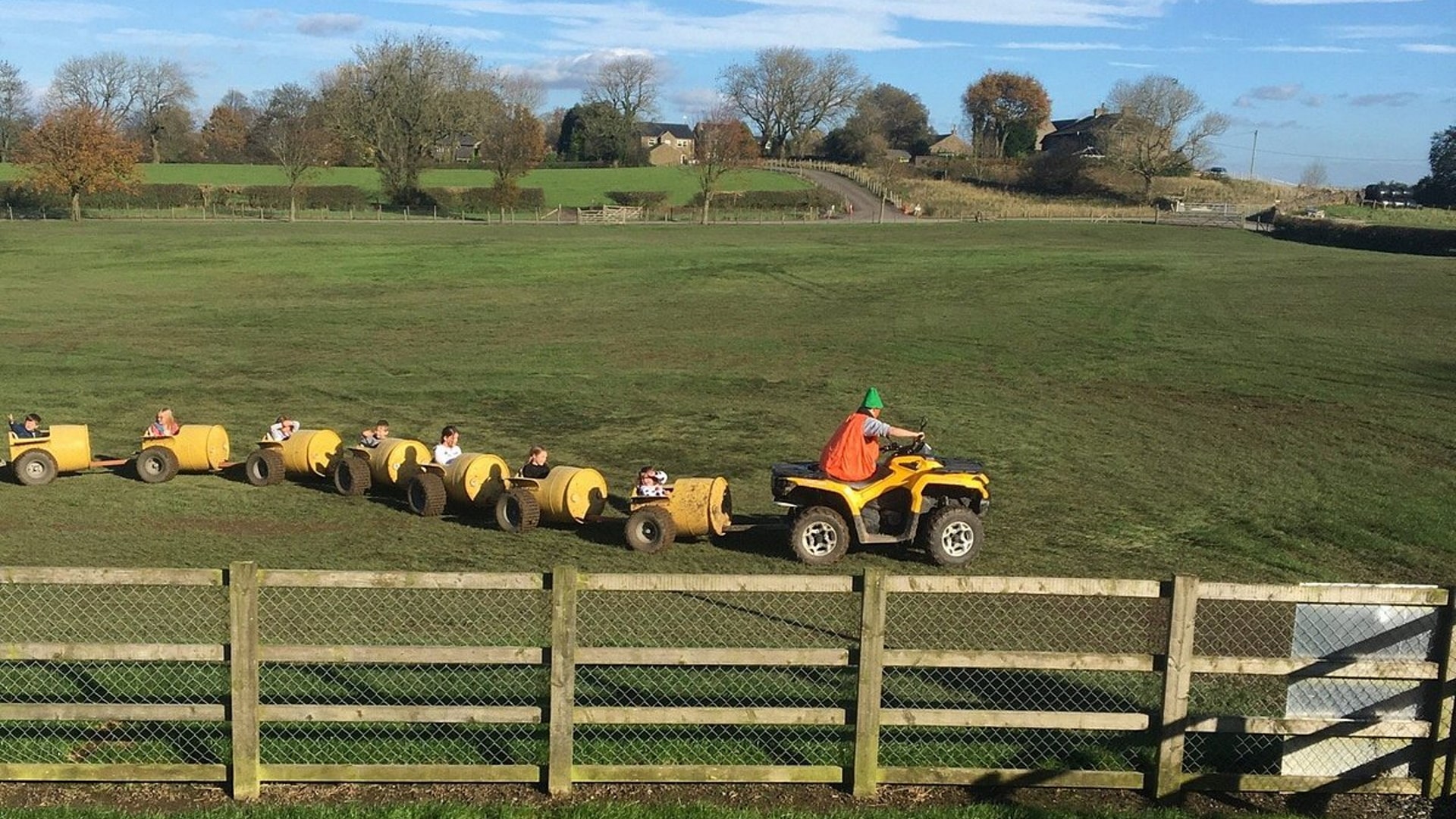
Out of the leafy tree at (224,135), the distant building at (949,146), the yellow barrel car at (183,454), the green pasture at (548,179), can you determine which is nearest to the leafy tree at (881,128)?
the distant building at (949,146)

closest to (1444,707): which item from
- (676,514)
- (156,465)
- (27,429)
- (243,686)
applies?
(243,686)

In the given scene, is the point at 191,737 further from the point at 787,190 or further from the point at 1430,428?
the point at 787,190

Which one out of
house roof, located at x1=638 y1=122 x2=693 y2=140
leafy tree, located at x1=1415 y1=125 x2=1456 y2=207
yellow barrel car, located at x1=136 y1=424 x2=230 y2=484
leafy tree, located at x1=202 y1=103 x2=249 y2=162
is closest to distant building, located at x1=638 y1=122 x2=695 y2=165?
house roof, located at x1=638 y1=122 x2=693 y2=140

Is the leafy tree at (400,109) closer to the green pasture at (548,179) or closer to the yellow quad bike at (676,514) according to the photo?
the green pasture at (548,179)

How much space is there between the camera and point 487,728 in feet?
27.7

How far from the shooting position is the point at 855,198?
93.4 metres

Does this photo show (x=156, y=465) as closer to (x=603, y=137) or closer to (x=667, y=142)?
(x=603, y=137)

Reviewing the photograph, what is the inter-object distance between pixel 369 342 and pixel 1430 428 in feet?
80.0

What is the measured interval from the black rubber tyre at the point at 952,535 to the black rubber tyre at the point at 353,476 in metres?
7.73

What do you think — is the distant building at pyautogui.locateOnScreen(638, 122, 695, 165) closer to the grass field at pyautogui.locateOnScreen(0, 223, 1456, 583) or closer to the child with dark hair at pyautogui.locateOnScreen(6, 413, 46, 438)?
the grass field at pyautogui.locateOnScreen(0, 223, 1456, 583)

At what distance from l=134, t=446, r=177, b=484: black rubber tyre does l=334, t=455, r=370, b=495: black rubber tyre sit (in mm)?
2578

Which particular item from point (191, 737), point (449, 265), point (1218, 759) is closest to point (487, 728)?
point (191, 737)

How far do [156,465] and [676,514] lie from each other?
812 cm

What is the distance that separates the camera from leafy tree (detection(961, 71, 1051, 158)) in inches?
5128
